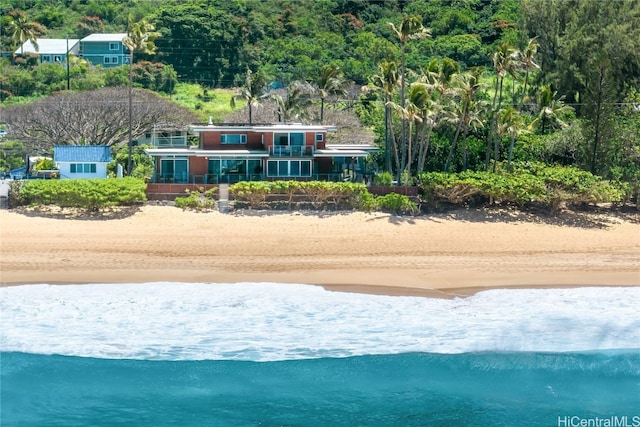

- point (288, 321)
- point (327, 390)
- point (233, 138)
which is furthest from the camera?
point (233, 138)

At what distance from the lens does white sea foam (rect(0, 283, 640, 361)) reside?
23234 millimetres

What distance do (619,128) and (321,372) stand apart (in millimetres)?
26227

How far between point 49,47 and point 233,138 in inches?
1961

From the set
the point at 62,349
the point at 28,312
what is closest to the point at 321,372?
the point at 62,349

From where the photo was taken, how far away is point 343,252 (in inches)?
1259

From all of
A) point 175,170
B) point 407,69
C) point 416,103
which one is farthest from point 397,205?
point 407,69

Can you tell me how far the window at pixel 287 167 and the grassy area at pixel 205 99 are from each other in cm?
2350

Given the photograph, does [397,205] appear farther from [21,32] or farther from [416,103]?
[21,32]

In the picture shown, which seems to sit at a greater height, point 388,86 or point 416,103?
point 388,86

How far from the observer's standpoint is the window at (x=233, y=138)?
44188 millimetres

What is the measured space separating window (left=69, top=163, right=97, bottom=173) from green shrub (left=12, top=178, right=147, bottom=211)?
677 centimetres

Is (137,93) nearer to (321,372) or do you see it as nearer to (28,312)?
(28,312)

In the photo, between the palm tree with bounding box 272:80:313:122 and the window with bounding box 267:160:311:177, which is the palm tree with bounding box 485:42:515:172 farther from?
the palm tree with bounding box 272:80:313:122

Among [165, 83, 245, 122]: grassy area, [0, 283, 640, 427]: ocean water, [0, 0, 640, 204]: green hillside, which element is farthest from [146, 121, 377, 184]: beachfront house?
[165, 83, 245, 122]: grassy area
